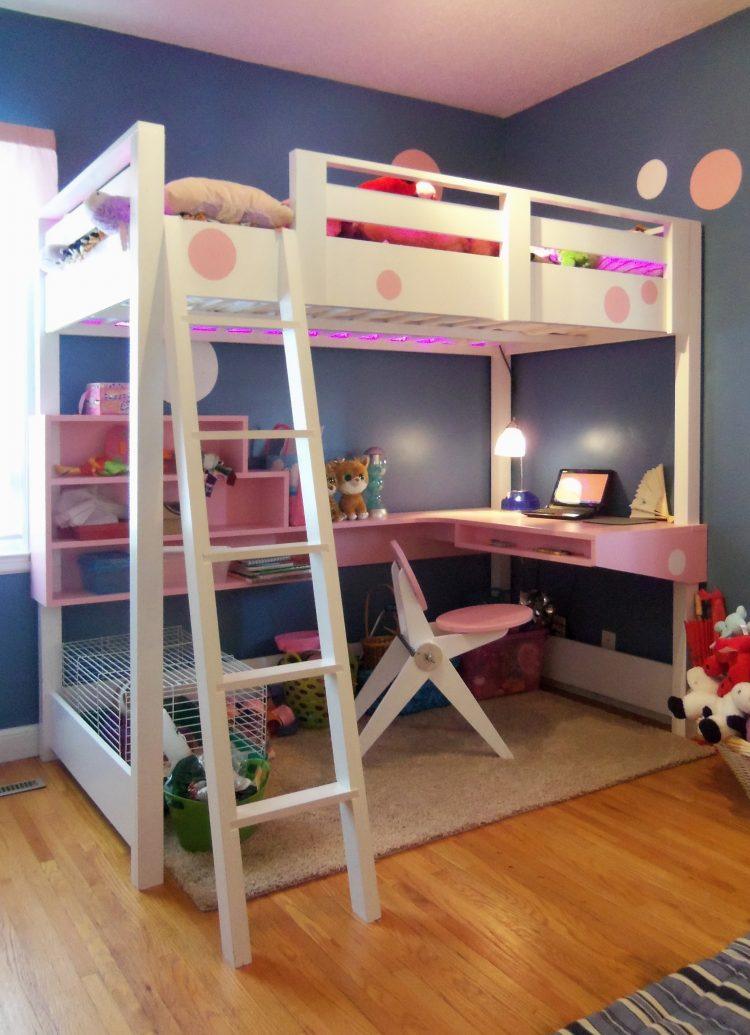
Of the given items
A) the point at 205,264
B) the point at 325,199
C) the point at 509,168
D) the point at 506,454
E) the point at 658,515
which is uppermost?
the point at 509,168

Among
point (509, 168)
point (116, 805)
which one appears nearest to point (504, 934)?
point (116, 805)

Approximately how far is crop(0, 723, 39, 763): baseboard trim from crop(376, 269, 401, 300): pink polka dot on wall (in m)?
1.96

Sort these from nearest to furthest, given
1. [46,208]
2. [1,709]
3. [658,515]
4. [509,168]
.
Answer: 1. [46,208]
2. [1,709]
3. [658,515]
4. [509,168]

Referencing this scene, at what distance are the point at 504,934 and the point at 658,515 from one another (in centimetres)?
187

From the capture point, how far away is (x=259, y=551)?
7.27ft

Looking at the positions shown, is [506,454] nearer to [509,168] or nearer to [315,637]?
[315,637]

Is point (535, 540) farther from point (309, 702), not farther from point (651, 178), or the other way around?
point (651, 178)

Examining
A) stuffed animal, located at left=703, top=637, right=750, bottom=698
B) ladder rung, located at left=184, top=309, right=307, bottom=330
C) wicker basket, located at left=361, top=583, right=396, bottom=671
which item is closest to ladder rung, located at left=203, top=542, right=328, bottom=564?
ladder rung, located at left=184, top=309, right=307, bottom=330

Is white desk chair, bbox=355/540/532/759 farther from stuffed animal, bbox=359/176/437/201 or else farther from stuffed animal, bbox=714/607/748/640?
stuffed animal, bbox=359/176/437/201

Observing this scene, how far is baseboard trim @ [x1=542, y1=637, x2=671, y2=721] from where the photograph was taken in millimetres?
3605

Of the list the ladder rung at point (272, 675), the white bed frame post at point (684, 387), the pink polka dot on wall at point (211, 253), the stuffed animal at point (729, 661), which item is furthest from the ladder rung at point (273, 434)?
the white bed frame post at point (684, 387)

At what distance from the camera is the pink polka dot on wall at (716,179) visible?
324cm

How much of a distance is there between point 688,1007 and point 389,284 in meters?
1.95

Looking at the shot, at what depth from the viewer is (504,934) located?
212 centimetres
